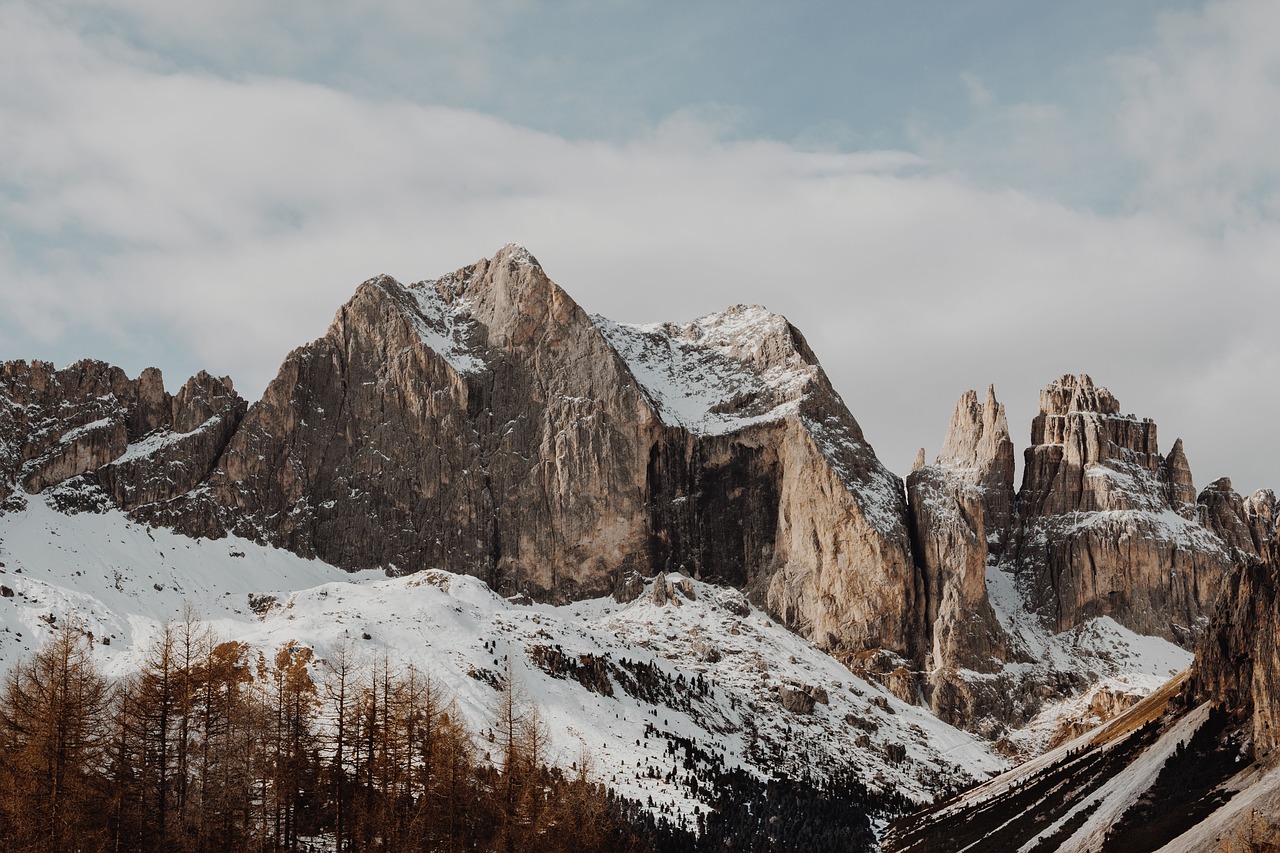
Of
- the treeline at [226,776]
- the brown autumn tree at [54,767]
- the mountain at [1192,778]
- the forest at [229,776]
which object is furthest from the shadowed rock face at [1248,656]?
the brown autumn tree at [54,767]

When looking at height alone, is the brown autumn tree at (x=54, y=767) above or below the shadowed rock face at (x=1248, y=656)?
below

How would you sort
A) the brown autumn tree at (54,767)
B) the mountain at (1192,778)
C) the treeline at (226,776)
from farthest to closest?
1. the mountain at (1192,778)
2. the treeline at (226,776)
3. the brown autumn tree at (54,767)

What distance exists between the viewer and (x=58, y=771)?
6706 centimetres

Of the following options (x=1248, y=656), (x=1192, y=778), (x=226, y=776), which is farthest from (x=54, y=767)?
(x=1248, y=656)

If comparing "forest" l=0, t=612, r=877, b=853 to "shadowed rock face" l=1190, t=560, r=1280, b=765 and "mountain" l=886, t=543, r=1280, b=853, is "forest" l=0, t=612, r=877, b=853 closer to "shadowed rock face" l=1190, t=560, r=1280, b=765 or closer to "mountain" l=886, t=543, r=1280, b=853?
"mountain" l=886, t=543, r=1280, b=853

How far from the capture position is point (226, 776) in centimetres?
8094

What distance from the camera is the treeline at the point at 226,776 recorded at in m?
68.1

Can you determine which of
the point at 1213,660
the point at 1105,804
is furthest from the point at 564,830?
the point at 1213,660

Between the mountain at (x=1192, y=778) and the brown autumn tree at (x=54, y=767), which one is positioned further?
the mountain at (x=1192, y=778)

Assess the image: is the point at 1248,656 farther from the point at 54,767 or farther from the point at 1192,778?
the point at 54,767

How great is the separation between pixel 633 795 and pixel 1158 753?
67840 mm

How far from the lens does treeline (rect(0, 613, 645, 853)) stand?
6812cm

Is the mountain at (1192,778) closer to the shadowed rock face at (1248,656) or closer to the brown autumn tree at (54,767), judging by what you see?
the shadowed rock face at (1248,656)

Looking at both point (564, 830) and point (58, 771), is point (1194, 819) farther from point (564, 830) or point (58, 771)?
point (58, 771)
